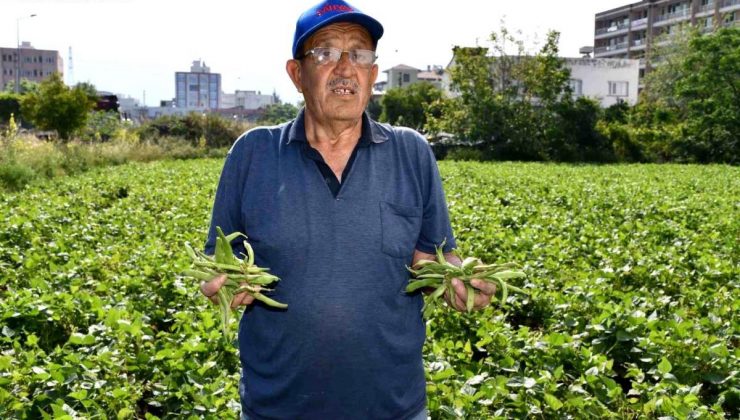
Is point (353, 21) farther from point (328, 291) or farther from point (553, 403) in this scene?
point (553, 403)

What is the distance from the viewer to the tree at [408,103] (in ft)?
223

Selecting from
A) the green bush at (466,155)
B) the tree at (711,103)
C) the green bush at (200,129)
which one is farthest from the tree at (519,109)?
the green bush at (200,129)

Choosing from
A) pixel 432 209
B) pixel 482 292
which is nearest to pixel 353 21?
pixel 432 209

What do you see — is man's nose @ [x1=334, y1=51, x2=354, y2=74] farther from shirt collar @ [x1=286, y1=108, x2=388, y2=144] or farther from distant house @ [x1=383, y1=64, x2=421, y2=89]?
distant house @ [x1=383, y1=64, x2=421, y2=89]

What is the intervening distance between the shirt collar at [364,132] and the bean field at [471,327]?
1492mm

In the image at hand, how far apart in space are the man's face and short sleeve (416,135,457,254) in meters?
0.30

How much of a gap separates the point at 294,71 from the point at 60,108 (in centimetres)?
2982

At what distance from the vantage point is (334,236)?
234 centimetres

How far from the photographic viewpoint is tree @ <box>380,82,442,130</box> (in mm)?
67875

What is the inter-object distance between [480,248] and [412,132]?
225 inches

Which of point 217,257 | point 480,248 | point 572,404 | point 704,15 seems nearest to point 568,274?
point 480,248

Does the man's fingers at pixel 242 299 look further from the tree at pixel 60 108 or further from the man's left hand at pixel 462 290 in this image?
the tree at pixel 60 108

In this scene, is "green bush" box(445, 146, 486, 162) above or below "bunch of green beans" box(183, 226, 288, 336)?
below

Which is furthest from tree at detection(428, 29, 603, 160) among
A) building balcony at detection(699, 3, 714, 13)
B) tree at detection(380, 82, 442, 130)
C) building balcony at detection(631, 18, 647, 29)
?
building balcony at detection(631, 18, 647, 29)
